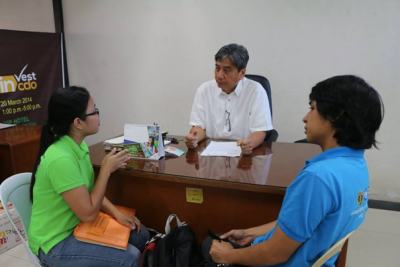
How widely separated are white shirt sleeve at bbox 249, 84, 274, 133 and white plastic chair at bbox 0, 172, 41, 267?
1.42 meters

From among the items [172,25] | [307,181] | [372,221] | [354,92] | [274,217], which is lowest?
[372,221]

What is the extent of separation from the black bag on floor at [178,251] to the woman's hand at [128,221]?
193 millimetres

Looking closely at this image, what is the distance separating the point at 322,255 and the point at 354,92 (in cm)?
48

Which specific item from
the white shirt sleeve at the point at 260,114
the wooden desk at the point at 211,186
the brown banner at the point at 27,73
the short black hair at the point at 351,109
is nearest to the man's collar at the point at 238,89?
the white shirt sleeve at the point at 260,114

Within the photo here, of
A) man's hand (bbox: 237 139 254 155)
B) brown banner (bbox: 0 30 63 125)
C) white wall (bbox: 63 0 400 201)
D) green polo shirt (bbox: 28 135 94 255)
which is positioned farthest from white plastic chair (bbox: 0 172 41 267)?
white wall (bbox: 63 0 400 201)

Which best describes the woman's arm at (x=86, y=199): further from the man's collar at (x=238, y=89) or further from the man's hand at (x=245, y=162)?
the man's collar at (x=238, y=89)

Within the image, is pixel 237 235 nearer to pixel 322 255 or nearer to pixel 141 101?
pixel 322 255

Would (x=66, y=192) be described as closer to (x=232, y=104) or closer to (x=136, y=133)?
(x=136, y=133)

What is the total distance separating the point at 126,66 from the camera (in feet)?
11.4

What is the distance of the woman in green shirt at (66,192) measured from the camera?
1.23m

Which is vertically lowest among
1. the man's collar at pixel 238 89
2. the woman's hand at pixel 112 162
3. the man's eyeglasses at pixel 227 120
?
the woman's hand at pixel 112 162

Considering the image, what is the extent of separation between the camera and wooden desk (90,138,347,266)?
1370 mm

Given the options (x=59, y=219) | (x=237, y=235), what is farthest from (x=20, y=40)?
(x=237, y=235)

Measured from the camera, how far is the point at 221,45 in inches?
119
